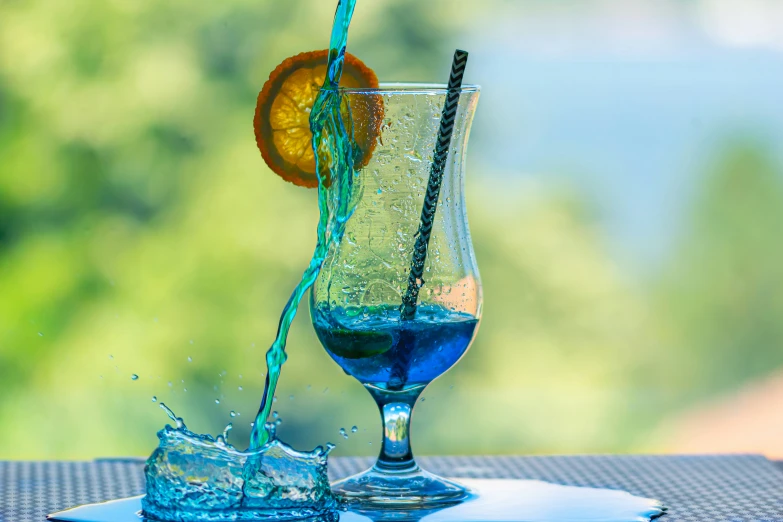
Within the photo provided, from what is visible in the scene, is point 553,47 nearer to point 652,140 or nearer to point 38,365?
point 652,140

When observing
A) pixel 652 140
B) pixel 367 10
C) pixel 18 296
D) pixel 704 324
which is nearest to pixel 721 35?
pixel 652 140

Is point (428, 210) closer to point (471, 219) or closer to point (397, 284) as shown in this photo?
point (397, 284)

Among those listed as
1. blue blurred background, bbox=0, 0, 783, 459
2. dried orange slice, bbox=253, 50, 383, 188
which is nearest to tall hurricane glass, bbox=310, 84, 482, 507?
dried orange slice, bbox=253, 50, 383, 188

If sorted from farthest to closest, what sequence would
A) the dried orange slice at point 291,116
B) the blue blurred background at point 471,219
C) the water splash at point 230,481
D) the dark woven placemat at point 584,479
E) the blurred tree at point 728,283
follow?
the blurred tree at point 728,283 < the blue blurred background at point 471,219 < the dried orange slice at point 291,116 < the dark woven placemat at point 584,479 < the water splash at point 230,481

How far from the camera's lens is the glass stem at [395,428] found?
987 millimetres

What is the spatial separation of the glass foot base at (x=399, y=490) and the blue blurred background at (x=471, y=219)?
11.1 feet

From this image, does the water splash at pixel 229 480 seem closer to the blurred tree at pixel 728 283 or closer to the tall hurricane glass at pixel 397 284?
the tall hurricane glass at pixel 397 284

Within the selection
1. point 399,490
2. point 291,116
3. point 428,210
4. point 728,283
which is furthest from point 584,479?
point 728,283

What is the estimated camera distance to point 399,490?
969mm

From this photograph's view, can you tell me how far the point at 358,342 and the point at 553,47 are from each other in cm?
399

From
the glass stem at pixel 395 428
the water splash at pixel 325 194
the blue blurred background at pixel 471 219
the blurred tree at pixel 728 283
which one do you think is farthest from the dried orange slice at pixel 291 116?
the blurred tree at pixel 728 283

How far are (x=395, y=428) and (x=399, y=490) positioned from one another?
0.05 m

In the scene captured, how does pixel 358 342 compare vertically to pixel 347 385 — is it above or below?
below

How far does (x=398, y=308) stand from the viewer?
957mm
